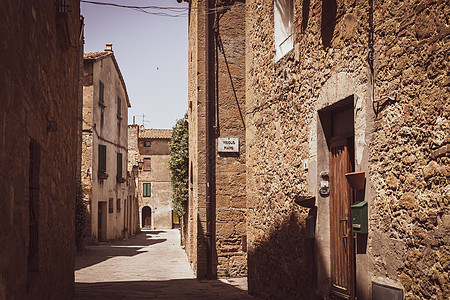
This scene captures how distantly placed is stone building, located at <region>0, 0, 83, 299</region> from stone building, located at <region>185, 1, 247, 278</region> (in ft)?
10.6

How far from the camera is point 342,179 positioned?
5195 mm

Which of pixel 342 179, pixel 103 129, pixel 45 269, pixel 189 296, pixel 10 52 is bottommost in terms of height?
pixel 189 296

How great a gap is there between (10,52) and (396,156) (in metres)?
2.88

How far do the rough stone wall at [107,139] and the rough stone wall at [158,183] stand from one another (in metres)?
11.3

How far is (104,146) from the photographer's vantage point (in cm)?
2184

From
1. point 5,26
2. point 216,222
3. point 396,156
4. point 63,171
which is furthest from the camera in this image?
point 216,222

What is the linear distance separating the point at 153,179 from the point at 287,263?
3569 cm

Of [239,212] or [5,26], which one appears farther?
[239,212]

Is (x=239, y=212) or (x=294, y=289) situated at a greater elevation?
(x=239, y=212)

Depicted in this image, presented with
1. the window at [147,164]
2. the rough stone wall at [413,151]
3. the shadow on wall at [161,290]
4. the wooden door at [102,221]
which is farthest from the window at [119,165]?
the rough stone wall at [413,151]

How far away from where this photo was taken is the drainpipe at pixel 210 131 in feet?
34.2

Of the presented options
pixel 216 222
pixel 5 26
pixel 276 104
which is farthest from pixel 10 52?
pixel 216 222

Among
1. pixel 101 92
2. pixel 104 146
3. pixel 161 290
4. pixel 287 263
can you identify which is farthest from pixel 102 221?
pixel 287 263

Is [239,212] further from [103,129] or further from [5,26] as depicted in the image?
[103,129]
